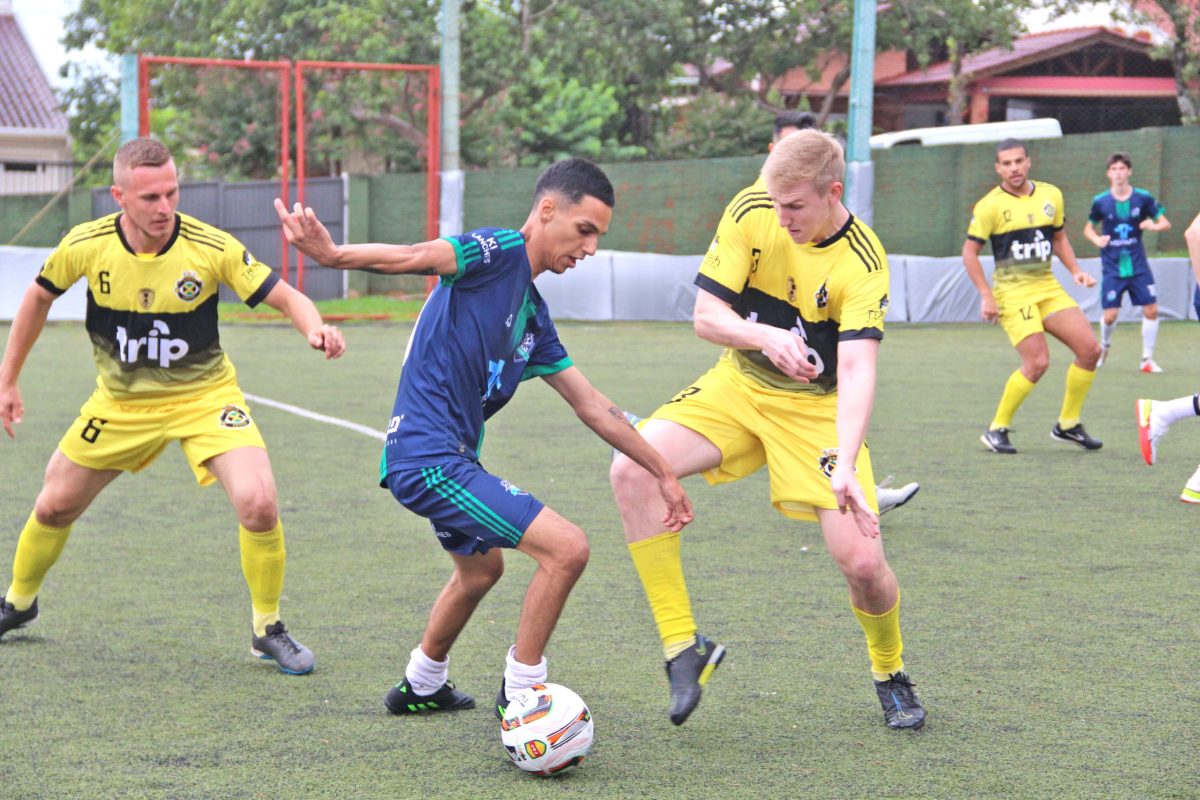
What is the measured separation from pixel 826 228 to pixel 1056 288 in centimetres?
598

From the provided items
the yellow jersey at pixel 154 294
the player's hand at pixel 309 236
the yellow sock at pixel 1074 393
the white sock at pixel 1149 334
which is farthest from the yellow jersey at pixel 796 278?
the white sock at pixel 1149 334

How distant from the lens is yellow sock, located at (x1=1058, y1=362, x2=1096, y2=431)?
33.9 feet

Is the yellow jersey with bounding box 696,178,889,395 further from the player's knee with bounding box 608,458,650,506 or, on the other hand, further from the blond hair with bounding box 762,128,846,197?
the player's knee with bounding box 608,458,650,506

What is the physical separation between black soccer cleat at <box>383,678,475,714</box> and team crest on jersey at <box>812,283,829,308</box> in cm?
168

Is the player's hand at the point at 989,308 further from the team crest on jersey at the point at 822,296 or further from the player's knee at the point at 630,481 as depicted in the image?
the player's knee at the point at 630,481

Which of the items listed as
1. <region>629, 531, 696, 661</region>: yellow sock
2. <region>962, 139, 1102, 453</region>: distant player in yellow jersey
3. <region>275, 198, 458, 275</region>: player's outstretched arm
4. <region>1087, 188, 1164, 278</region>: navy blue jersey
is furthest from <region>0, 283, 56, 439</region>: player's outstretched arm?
<region>1087, 188, 1164, 278</region>: navy blue jersey

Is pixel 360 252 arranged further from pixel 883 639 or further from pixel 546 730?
pixel 883 639

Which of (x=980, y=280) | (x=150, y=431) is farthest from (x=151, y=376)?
(x=980, y=280)

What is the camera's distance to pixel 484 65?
30.6 metres

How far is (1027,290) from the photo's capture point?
10227 millimetres

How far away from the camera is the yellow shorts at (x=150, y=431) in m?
5.46

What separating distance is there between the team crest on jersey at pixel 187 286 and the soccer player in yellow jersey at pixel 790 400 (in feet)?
5.63

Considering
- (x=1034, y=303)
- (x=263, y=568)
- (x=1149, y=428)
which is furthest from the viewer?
(x=1034, y=303)

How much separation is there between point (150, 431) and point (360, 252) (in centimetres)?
187
